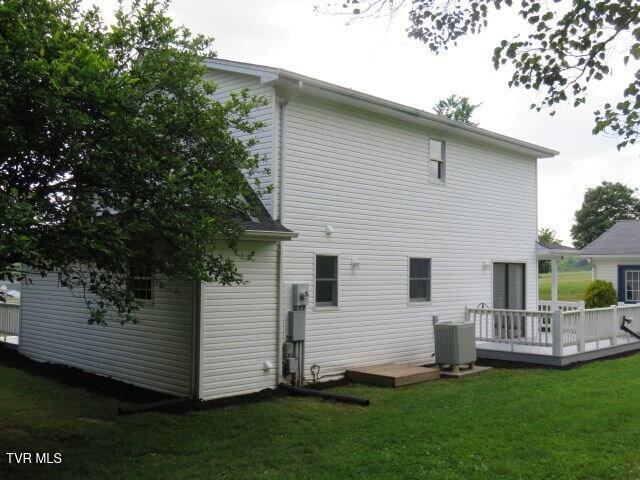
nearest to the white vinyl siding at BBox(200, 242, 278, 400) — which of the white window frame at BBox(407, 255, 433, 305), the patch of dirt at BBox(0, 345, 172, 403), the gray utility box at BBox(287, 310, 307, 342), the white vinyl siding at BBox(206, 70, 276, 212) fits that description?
the gray utility box at BBox(287, 310, 307, 342)

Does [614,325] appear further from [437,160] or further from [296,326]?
[296,326]

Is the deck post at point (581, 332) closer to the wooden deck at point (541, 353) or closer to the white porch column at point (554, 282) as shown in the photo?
the wooden deck at point (541, 353)

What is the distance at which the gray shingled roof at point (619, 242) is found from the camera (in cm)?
2362

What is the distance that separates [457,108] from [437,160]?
2301cm

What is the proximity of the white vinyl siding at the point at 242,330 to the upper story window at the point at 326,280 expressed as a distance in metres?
1.11

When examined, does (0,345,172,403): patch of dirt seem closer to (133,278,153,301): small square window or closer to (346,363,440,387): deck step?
(133,278,153,301): small square window

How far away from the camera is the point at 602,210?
4694 cm

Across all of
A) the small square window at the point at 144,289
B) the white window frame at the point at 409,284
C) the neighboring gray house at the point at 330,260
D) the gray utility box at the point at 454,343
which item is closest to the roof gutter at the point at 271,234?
the neighboring gray house at the point at 330,260

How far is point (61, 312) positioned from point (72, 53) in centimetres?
771

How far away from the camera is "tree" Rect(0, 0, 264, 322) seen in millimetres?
5332

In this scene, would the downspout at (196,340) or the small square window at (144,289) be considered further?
the small square window at (144,289)

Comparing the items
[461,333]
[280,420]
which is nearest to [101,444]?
[280,420]

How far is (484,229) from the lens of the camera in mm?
14523

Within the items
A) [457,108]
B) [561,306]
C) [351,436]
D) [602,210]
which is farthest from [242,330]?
[602,210]
